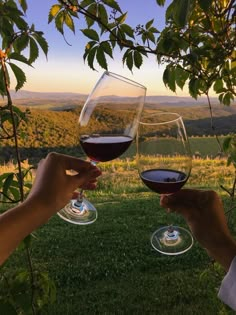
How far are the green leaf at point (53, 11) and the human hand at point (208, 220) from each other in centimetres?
87

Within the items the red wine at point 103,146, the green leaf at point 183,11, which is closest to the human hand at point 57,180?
the red wine at point 103,146

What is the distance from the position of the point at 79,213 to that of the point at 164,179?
549 millimetres

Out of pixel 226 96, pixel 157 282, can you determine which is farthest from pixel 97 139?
pixel 157 282

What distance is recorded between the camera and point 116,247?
13.6 ft

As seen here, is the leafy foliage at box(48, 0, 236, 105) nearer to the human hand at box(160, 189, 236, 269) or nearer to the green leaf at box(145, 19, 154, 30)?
the green leaf at box(145, 19, 154, 30)

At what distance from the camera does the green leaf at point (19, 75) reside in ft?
4.45

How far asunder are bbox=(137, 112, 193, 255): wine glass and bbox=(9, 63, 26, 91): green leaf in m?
0.49

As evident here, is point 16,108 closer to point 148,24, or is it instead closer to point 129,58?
point 129,58

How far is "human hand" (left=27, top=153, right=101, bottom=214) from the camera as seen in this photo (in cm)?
93

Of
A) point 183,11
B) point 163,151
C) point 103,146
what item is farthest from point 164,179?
point 183,11

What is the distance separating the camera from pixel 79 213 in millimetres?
1524

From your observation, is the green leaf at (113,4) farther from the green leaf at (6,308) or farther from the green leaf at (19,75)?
the green leaf at (6,308)

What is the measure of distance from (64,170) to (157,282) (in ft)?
8.58

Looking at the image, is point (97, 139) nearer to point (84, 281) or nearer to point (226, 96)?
point (226, 96)
